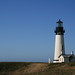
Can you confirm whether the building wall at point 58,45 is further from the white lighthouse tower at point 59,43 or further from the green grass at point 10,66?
the green grass at point 10,66

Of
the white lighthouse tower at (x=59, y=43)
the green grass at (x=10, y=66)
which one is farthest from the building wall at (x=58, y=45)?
the green grass at (x=10, y=66)

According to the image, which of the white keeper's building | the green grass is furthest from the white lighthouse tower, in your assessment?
the green grass

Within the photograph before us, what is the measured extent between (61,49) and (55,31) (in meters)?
4.34

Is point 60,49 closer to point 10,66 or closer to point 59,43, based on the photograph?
point 59,43

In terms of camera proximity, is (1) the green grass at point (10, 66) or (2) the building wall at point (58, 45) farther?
(2) the building wall at point (58, 45)

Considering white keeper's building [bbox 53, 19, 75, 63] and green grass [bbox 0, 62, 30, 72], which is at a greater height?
white keeper's building [bbox 53, 19, 75, 63]

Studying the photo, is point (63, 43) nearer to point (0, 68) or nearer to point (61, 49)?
point (61, 49)

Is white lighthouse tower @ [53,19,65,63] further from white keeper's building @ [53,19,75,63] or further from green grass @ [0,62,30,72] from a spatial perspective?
green grass @ [0,62,30,72]

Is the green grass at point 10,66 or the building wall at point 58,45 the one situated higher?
the building wall at point 58,45

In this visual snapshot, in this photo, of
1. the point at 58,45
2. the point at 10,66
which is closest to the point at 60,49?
the point at 58,45

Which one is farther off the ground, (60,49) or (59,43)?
(59,43)

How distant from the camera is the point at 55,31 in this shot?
55.7m

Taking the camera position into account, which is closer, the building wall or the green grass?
the green grass

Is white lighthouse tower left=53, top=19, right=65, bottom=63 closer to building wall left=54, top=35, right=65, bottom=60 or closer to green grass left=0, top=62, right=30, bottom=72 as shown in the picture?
building wall left=54, top=35, right=65, bottom=60
